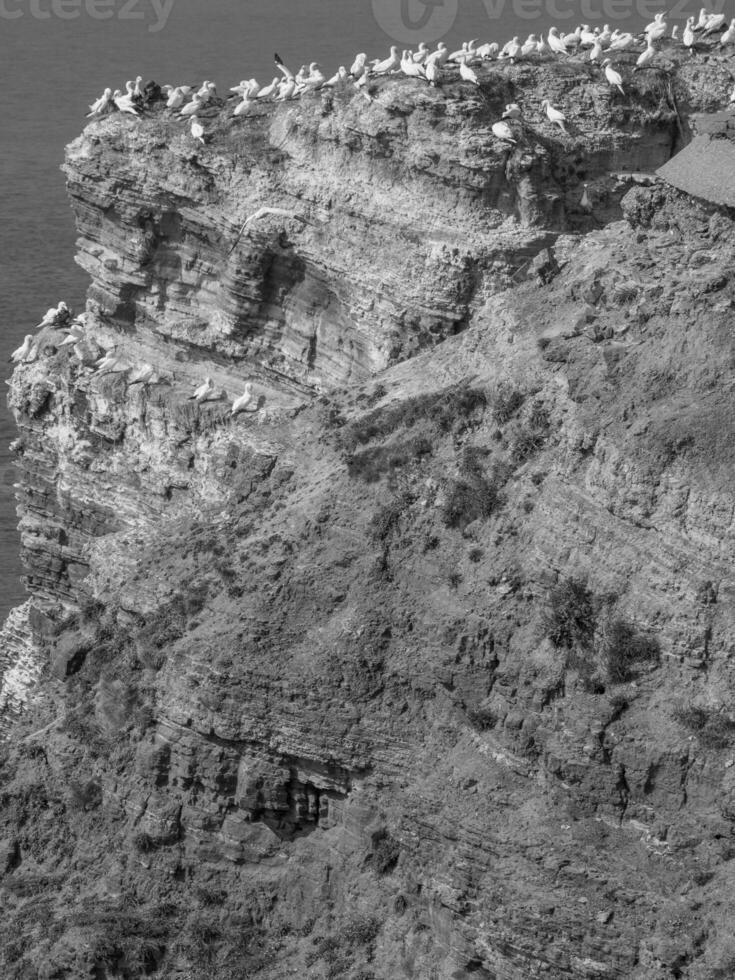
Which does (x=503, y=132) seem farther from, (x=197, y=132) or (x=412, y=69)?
(x=197, y=132)

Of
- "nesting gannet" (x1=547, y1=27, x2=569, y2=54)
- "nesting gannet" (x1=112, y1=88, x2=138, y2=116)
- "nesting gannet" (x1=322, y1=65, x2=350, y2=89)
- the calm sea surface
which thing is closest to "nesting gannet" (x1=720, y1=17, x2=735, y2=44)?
"nesting gannet" (x1=547, y1=27, x2=569, y2=54)

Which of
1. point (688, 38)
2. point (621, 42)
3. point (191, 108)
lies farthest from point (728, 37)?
point (191, 108)

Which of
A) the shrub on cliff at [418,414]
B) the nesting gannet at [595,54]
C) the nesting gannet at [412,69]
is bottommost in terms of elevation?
the shrub on cliff at [418,414]

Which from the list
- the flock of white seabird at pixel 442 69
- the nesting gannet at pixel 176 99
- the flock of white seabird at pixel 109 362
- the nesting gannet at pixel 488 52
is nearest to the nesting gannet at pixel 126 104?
the flock of white seabird at pixel 442 69

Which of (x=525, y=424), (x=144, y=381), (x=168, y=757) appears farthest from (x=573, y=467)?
(x=144, y=381)

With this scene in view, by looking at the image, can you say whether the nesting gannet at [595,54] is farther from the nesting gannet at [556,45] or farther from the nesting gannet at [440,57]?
the nesting gannet at [440,57]
